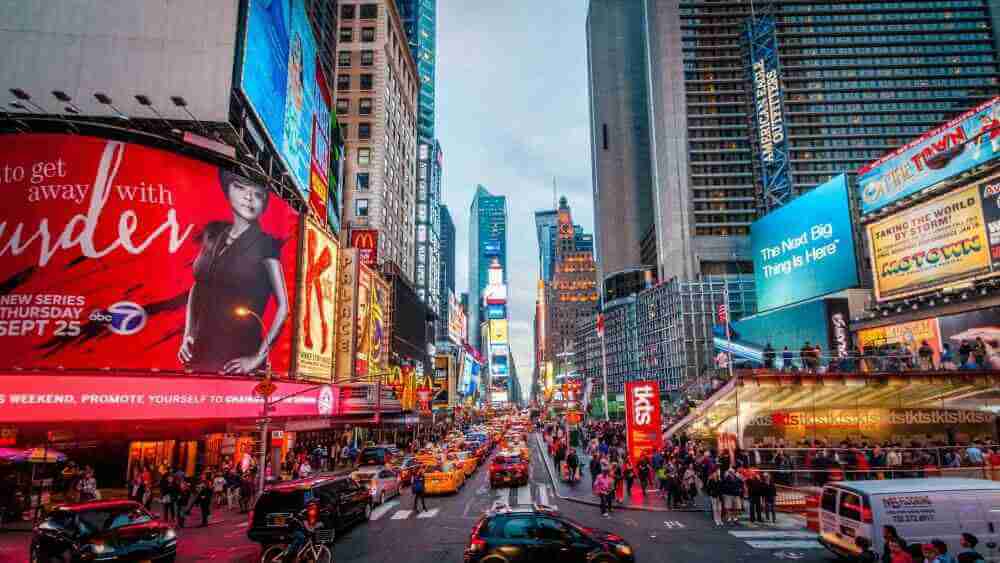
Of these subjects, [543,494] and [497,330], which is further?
[497,330]

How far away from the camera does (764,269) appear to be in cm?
6100

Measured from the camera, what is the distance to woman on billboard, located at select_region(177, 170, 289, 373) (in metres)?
28.8

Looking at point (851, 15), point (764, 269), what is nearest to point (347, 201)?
point (764, 269)

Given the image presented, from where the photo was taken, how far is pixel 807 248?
53781mm

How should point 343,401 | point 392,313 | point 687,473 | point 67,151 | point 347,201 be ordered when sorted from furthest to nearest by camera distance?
point 347,201 < point 392,313 < point 343,401 < point 67,151 < point 687,473

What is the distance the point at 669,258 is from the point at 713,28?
1577 inches

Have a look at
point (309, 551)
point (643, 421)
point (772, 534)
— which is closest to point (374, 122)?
point (643, 421)

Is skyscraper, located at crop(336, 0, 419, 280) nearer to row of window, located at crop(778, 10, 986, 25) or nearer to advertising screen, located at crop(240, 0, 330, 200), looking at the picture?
advertising screen, located at crop(240, 0, 330, 200)

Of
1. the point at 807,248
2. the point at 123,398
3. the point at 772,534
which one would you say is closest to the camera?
the point at 772,534

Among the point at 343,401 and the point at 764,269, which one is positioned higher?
the point at 764,269

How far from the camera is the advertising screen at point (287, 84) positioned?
3422 cm

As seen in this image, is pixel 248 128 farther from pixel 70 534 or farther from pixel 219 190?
pixel 70 534

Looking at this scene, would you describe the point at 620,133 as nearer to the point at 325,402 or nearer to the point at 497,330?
the point at 497,330

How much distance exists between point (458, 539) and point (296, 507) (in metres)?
4.48
